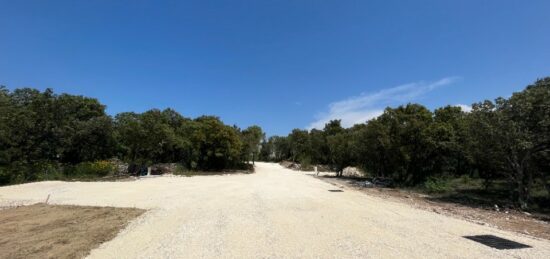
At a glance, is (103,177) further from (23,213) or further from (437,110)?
(437,110)

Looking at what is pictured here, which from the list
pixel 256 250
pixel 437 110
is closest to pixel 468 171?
pixel 437 110

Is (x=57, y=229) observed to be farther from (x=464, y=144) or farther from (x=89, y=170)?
(x=89, y=170)

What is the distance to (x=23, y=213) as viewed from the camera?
Result: 10.6 m

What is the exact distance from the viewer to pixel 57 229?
8.05 metres

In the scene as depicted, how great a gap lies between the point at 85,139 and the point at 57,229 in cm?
2485

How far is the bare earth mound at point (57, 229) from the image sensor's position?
6324mm

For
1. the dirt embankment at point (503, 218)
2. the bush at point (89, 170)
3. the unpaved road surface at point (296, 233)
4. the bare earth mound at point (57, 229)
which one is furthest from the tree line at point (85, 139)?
the dirt embankment at point (503, 218)

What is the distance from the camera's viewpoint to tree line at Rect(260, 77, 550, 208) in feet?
42.3

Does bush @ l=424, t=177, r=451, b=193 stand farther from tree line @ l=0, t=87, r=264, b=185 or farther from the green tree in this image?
the green tree

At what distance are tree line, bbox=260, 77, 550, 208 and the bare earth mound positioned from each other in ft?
45.0

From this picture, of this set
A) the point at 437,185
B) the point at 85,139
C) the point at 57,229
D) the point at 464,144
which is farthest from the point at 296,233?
the point at 85,139

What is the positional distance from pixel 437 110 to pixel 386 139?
222 inches

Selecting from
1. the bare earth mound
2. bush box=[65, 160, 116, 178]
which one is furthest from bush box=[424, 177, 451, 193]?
bush box=[65, 160, 116, 178]

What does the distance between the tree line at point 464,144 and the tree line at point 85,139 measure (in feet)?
42.5
